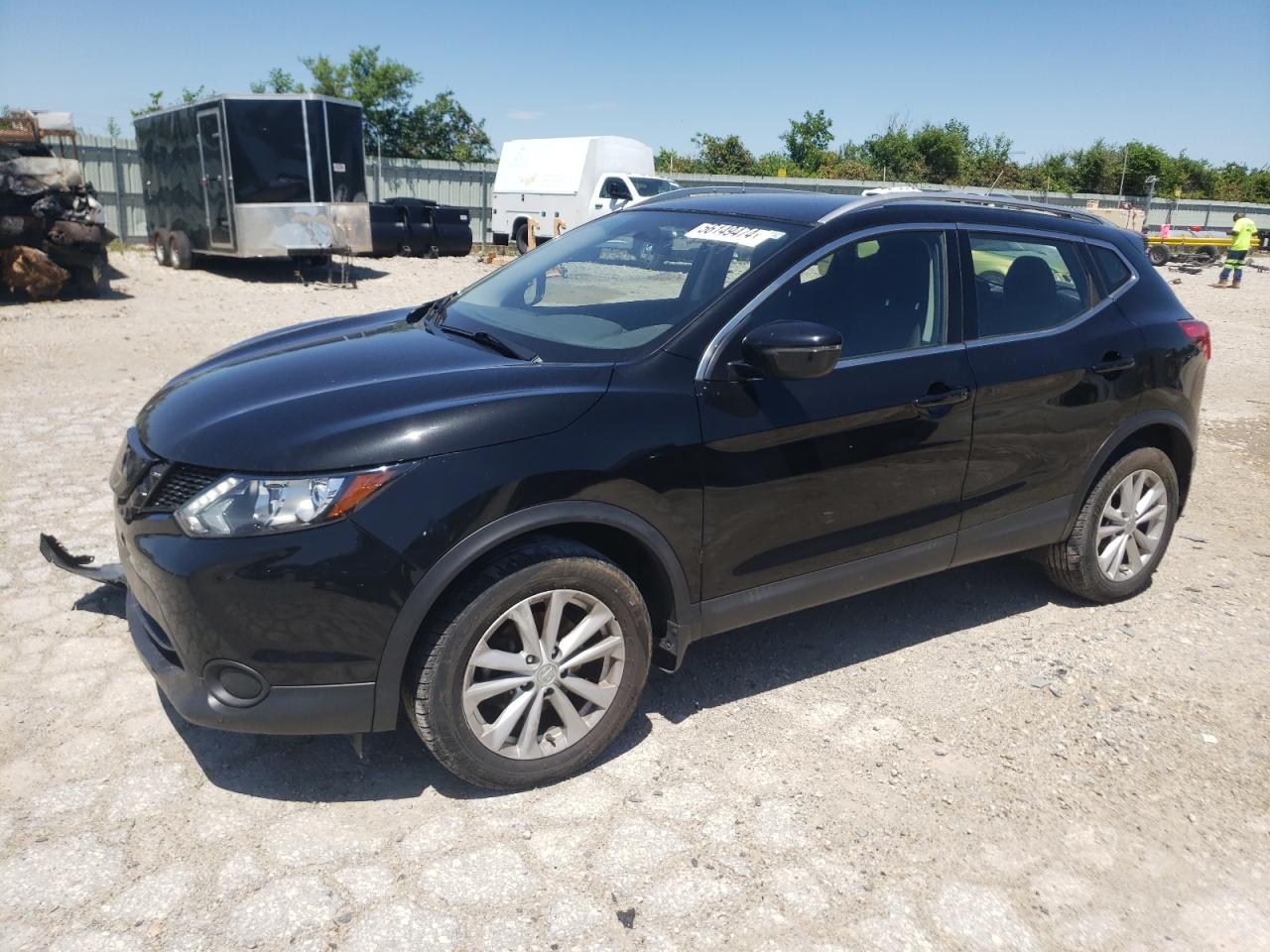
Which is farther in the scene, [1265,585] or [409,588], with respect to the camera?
[1265,585]

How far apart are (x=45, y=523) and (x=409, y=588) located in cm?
340

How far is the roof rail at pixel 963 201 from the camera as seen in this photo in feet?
12.3

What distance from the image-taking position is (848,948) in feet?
8.38

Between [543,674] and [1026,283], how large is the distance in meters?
2.76

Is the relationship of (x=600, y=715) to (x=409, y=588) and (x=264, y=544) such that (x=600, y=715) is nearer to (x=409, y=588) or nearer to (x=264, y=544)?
(x=409, y=588)

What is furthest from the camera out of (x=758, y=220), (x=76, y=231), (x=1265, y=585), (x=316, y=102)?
(x=316, y=102)

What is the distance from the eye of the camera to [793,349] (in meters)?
3.15

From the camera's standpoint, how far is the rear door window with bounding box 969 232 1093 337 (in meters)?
4.02

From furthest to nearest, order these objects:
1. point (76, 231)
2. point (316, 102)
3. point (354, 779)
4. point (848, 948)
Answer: point (316, 102) < point (76, 231) < point (354, 779) < point (848, 948)

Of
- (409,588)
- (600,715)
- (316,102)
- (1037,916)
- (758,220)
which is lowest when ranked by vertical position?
(1037,916)

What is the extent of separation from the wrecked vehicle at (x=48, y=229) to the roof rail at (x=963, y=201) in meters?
12.1

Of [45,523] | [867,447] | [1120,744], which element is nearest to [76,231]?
[45,523]

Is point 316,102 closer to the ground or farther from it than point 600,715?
farther from it

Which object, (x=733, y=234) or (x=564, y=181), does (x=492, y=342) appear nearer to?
(x=733, y=234)
